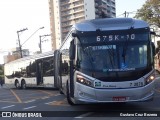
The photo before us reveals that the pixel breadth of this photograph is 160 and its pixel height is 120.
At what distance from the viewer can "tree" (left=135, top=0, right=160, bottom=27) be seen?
196ft

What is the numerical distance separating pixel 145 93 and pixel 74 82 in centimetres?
264

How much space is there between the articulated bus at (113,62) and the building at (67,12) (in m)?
120

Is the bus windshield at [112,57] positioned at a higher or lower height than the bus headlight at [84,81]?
higher

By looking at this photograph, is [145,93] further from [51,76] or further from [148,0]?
[148,0]

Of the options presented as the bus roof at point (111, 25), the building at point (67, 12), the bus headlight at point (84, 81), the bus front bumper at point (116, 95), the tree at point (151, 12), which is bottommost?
the bus front bumper at point (116, 95)

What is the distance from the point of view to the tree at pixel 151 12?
59612 millimetres

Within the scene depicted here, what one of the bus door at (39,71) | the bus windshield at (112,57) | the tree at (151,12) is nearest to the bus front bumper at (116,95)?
the bus windshield at (112,57)

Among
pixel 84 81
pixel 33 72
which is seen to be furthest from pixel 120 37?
pixel 33 72

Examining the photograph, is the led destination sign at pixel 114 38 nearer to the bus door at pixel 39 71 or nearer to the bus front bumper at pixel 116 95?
the bus front bumper at pixel 116 95

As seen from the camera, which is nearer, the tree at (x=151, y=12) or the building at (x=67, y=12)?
the tree at (x=151, y=12)

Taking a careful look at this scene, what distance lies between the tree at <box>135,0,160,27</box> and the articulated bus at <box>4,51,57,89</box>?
24.2m

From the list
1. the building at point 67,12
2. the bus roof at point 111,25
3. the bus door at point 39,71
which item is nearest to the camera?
the bus roof at point 111,25

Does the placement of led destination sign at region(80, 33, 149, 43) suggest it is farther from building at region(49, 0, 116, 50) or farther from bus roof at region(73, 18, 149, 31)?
building at region(49, 0, 116, 50)

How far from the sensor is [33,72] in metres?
34.7
